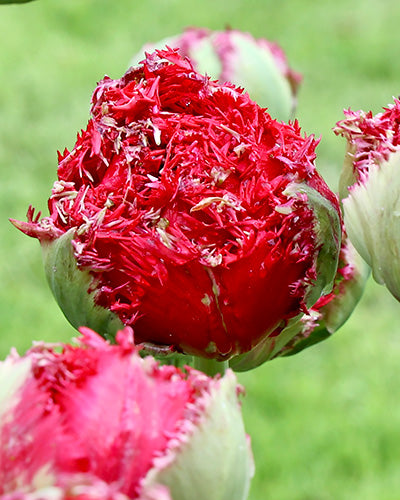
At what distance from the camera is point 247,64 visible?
48.8 inches

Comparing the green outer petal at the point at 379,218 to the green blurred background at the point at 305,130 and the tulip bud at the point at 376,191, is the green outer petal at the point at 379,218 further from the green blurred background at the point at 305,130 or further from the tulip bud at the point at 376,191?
the green blurred background at the point at 305,130

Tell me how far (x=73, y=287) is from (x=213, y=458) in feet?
0.59

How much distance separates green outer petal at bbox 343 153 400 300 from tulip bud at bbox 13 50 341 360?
0.03 metres

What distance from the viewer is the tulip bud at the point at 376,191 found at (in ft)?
1.56

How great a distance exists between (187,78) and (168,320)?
147 millimetres

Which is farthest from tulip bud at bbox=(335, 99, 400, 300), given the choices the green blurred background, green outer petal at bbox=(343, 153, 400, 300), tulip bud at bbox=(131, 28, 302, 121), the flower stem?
the green blurred background

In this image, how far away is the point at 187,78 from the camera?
21.2 inches

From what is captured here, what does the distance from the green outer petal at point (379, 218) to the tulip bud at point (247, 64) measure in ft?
2.30

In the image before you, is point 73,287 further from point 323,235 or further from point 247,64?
point 247,64

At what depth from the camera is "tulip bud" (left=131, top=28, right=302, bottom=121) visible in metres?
1.21

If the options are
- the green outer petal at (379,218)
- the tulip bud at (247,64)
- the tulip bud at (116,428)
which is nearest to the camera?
the tulip bud at (116,428)

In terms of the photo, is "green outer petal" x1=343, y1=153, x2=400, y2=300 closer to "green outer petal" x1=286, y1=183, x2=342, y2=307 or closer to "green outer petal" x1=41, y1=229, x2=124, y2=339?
"green outer petal" x1=286, y1=183, x2=342, y2=307

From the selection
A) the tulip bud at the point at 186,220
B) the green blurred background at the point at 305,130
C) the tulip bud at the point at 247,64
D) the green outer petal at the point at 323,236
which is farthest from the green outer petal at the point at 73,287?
the green blurred background at the point at 305,130

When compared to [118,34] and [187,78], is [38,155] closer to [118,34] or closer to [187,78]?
[118,34]
